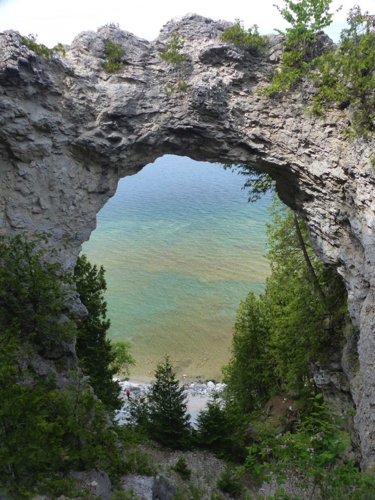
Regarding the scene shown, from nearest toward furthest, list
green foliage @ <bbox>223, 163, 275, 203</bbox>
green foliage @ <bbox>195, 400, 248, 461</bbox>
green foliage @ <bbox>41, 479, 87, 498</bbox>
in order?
green foliage @ <bbox>41, 479, 87, 498</bbox> < green foliage @ <bbox>195, 400, 248, 461</bbox> < green foliage @ <bbox>223, 163, 275, 203</bbox>

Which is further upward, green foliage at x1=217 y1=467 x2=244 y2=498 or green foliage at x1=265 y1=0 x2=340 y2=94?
green foliage at x1=265 y1=0 x2=340 y2=94

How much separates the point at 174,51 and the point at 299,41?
3.85 metres

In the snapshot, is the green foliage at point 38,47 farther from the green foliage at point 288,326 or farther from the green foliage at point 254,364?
the green foliage at point 254,364

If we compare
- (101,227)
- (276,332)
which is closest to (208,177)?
(101,227)

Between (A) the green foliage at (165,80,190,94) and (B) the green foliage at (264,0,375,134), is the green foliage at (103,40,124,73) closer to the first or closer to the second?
(A) the green foliage at (165,80,190,94)

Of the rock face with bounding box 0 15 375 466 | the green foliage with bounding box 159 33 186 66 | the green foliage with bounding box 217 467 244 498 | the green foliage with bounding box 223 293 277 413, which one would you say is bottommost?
the green foliage with bounding box 217 467 244 498

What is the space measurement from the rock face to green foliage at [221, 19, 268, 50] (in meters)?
0.21

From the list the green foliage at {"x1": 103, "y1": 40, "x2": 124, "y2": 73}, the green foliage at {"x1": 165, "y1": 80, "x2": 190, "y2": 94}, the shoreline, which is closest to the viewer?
the green foliage at {"x1": 103, "y1": 40, "x2": 124, "y2": 73}

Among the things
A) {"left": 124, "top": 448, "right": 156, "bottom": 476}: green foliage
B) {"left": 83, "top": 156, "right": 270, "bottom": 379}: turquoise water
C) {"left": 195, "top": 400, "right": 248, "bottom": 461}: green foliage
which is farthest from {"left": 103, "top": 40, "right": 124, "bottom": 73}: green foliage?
{"left": 83, "top": 156, "right": 270, "bottom": 379}: turquoise water

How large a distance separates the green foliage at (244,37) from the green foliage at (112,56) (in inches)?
130

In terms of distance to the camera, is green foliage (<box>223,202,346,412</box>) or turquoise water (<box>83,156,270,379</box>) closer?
green foliage (<box>223,202,346,412</box>)

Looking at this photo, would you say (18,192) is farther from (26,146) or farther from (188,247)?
(188,247)

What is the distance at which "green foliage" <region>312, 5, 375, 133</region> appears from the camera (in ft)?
32.7

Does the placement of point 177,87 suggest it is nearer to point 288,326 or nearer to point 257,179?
point 257,179
